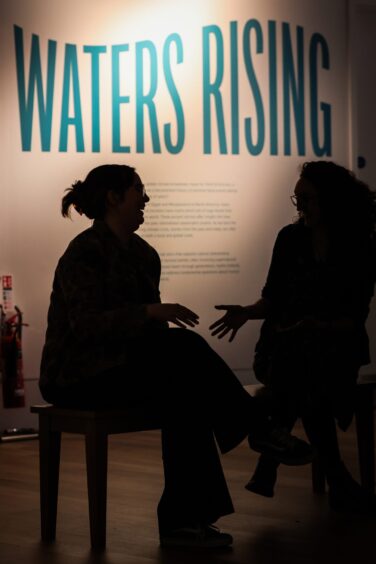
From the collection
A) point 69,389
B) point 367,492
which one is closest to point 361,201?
point 367,492

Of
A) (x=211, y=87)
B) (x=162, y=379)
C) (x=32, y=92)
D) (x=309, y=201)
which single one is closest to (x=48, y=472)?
(x=162, y=379)

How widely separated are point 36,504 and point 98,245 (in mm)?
1076

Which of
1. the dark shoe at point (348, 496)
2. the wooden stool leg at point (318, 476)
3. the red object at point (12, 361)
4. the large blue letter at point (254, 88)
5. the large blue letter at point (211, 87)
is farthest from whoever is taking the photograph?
the large blue letter at point (254, 88)

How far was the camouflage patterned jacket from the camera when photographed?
3014 millimetres

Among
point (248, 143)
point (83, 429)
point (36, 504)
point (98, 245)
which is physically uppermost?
point (248, 143)

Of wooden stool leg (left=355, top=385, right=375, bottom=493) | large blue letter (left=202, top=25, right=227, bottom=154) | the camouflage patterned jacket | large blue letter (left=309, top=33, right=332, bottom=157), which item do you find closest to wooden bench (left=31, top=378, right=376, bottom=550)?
the camouflage patterned jacket

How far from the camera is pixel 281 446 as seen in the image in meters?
3.05

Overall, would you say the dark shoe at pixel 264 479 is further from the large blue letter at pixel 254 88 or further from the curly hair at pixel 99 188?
the large blue letter at pixel 254 88

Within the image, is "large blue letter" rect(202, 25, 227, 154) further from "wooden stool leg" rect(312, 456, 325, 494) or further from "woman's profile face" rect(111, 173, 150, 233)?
"woman's profile face" rect(111, 173, 150, 233)

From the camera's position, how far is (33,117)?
5594mm

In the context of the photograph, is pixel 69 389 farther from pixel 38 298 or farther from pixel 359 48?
pixel 359 48

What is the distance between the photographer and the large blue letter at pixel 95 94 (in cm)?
569

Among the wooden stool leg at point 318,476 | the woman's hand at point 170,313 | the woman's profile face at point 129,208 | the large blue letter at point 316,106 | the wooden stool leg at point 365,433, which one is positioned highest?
the large blue letter at point 316,106

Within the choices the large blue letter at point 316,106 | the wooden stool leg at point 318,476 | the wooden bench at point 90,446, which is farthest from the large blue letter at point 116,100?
the wooden bench at point 90,446
